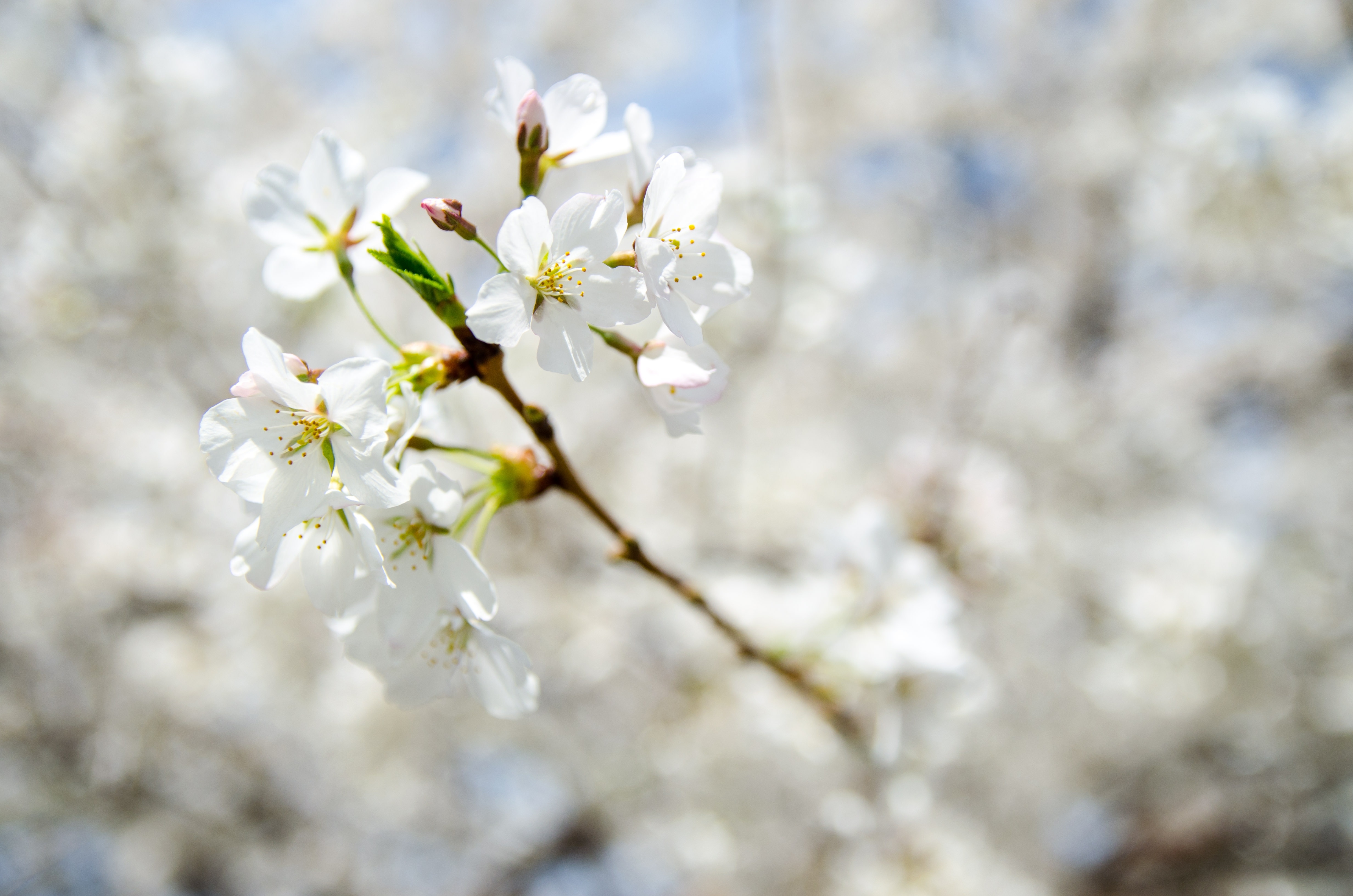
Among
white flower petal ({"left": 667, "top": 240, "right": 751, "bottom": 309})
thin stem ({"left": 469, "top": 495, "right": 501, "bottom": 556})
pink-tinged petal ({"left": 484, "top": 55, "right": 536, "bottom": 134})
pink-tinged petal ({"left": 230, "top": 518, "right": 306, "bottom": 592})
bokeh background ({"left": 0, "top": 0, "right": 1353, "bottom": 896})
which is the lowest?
pink-tinged petal ({"left": 230, "top": 518, "right": 306, "bottom": 592})

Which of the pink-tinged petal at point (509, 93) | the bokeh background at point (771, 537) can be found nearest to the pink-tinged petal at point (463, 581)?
the pink-tinged petal at point (509, 93)

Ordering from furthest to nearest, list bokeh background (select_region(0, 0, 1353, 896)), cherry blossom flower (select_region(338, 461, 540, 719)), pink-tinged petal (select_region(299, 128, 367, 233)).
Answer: bokeh background (select_region(0, 0, 1353, 896)) < pink-tinged petal (select_region(299, 128, 367, 233)) < cherry blossom flower (select_region(338, 461, 540, 719))

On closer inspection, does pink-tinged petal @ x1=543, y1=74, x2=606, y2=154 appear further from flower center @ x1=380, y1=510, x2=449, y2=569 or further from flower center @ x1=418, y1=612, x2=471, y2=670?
flower center @ x1=418, y1=612, x2=471, y2=670

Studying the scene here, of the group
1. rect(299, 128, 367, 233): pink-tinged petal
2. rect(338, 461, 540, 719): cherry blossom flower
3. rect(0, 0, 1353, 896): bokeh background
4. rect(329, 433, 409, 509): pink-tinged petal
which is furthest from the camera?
rect(0, 0, 1353, 896): bokeh background

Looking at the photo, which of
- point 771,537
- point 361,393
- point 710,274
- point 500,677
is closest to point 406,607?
point 500,677

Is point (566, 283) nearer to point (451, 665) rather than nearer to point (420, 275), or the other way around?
point (420, 275)

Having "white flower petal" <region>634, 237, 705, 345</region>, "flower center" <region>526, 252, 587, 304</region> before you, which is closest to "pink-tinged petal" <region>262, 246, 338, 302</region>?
"flower center" <region>526, 252, 587, 304</region>
